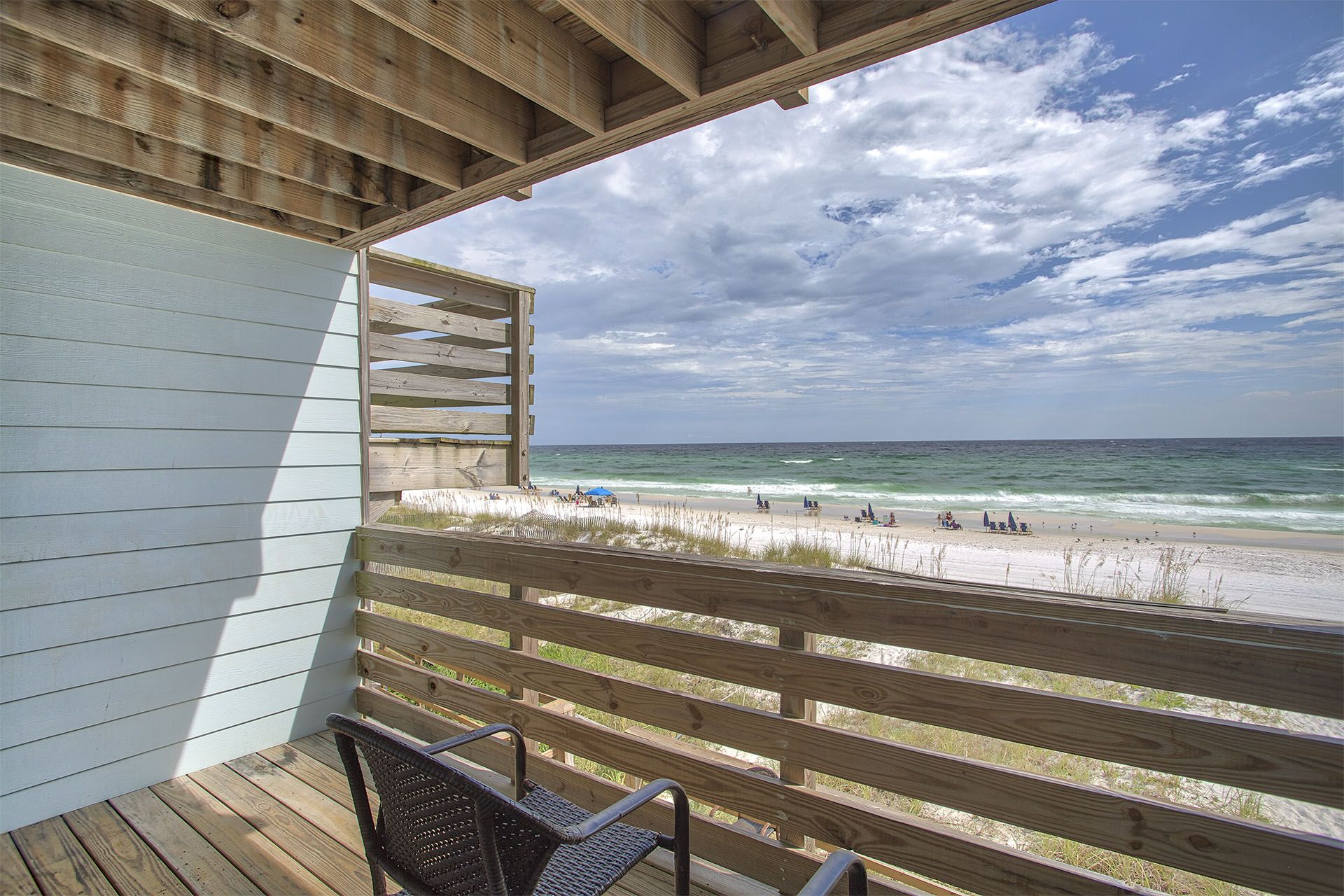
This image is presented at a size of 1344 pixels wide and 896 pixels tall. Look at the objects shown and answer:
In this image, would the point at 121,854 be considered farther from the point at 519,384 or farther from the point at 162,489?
the point at 519,384

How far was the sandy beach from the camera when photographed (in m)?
5.80

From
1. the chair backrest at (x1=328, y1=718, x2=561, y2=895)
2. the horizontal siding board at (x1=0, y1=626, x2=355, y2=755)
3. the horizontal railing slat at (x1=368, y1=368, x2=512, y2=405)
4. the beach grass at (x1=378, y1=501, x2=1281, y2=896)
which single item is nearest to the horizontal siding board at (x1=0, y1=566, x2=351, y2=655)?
the horizontal siding board at (x1=0, y1=626, x2=355, y2=755)

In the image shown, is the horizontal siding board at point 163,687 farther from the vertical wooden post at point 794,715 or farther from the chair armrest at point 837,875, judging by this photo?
the chair armrest at point 837,875

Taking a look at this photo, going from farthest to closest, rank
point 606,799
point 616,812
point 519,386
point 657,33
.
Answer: point 519,386 < point 606,799 < point 657,33 < point 616,812

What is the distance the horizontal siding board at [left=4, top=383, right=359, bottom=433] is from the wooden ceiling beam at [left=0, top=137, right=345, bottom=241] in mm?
657

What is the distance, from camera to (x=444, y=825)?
917 mm

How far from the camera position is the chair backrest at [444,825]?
840 mm

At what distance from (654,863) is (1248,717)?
3611mm

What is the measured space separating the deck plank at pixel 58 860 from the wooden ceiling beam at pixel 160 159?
200 centimetres

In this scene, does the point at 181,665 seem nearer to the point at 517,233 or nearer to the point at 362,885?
the point at 362,885

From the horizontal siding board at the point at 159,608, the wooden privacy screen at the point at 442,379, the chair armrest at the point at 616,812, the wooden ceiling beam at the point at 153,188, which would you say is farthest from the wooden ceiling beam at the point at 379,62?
the horizontal siding board at the point at 159,608

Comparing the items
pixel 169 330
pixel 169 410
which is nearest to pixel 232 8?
pixel 169 330

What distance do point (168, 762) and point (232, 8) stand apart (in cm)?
236

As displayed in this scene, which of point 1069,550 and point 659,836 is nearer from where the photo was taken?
point 659,836
